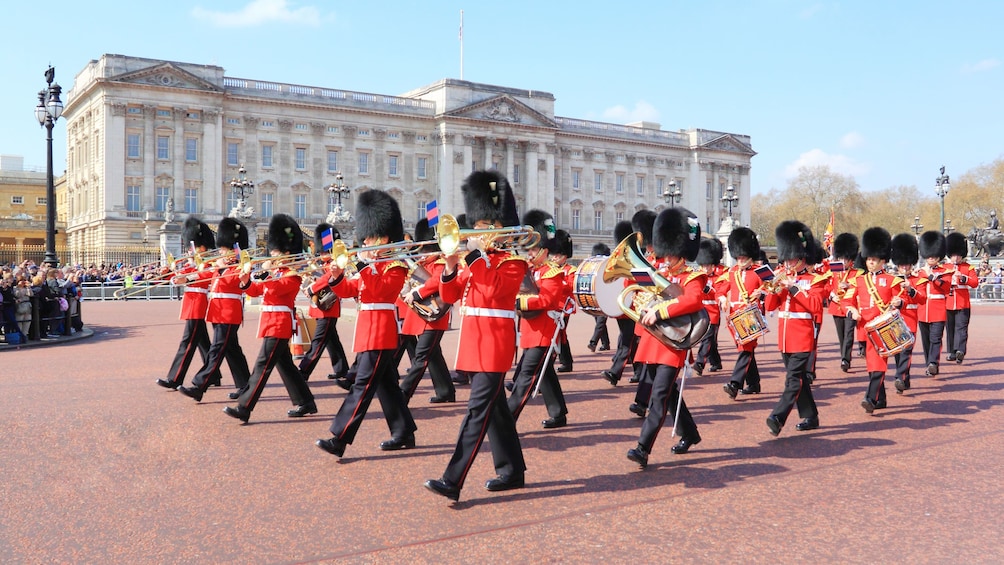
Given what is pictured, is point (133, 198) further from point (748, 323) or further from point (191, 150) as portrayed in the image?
point (748, 323)

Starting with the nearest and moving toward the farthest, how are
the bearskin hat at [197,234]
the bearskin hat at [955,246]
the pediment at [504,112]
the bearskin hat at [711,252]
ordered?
the bearskin hat at [197,234] → the bearskin hat at [711,252] → the bearskin hat at [955,246] → the pediment at [504,112]

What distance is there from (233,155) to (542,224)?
155 feet

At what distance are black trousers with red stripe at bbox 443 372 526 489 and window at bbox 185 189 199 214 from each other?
48.6 metres

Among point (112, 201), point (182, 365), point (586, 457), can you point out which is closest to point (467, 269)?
point (586, 457)

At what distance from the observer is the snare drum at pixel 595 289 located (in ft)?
23.0

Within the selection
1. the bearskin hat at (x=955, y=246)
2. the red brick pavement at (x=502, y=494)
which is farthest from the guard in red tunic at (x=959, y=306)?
the red brick pavement at (x=502, y=494)

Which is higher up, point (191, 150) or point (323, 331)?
point (191, 150)

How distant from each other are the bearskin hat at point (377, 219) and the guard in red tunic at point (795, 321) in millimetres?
3018

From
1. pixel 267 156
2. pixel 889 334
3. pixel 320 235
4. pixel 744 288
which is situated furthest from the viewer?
pixel 267 156

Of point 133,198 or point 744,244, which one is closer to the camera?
point 744,244

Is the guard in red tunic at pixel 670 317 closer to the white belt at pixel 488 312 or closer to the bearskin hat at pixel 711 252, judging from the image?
the white belt at pixel 488 312

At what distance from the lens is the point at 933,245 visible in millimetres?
11023

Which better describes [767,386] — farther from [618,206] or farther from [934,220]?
[934,220]

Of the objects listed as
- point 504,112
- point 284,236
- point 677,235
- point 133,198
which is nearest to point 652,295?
point 677,235
